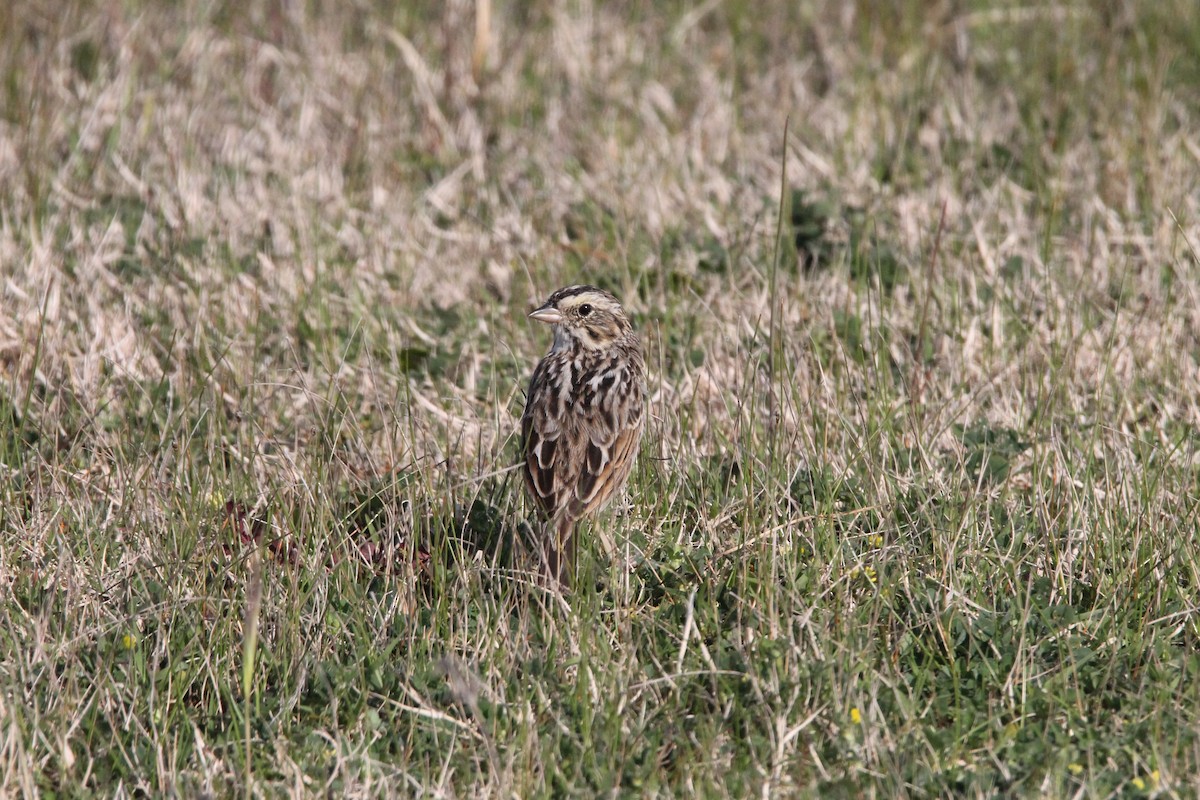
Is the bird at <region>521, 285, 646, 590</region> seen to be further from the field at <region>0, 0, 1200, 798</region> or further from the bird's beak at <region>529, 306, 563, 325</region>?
the field at <region>0, 0, 1200, 798</region>

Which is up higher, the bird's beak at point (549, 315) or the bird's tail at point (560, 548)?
the bird's beak at point (549, 315)

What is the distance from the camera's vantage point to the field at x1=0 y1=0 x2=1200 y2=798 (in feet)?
14.7

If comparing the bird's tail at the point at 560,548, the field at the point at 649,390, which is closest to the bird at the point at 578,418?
the bird's tail at the point at 560,548

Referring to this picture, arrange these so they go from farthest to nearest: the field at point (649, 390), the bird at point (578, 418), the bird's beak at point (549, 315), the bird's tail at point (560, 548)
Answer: the bird's beak at point (549, 315) → the bird at point (578, 418) → the bird's tail at point (560, 548) → the field at point (649, 390)

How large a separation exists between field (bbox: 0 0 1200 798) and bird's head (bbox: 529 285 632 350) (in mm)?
406

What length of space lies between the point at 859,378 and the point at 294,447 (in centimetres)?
233

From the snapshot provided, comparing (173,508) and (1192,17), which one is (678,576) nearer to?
(173,508)

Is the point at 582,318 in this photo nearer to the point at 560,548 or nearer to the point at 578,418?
the point at 578,418

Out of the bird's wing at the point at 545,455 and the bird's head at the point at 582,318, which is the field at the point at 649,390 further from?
the bird's head at the point at 582,318

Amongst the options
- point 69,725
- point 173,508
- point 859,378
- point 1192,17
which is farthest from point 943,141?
point 69,725

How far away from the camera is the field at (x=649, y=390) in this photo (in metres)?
4.49

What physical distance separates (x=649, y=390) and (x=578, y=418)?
1.07 meters

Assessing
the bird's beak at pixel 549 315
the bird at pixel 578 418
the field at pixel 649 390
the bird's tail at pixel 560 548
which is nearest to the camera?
the field at pixel 649 390

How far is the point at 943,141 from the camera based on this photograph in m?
9.14
